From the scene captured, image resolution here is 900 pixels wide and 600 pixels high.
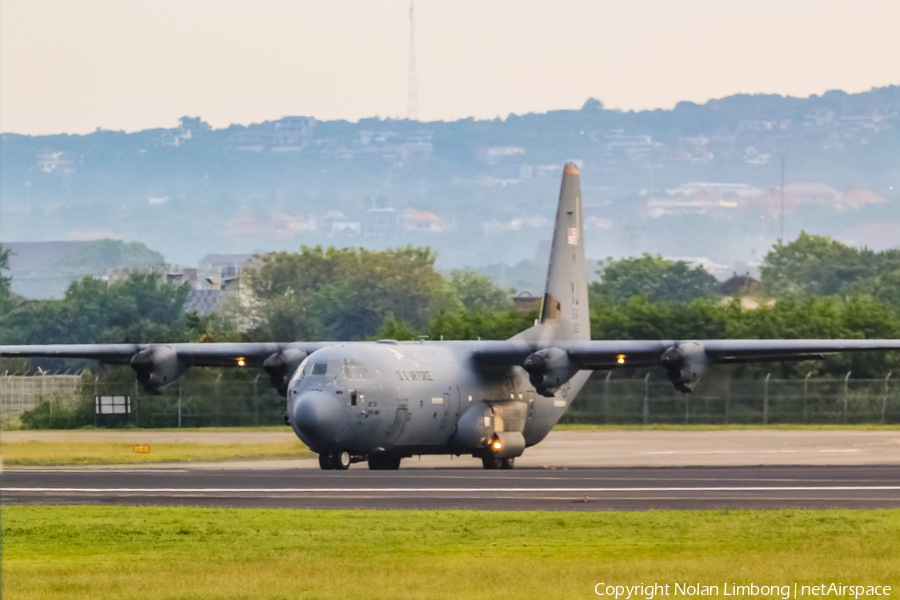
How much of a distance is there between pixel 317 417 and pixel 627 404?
26346mm

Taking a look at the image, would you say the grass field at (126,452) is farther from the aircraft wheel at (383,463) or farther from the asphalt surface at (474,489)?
the aircraft wheel at (383,463)

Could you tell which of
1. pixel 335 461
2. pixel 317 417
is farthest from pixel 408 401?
pixel 317 417

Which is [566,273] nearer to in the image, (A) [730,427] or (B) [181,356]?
(B) [181,356]

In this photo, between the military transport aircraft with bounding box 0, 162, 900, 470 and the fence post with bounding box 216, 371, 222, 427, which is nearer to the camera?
the military transport aircraft with bounding box 0, 162, 900, 470

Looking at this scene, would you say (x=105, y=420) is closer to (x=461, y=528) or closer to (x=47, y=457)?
(x=47, y=457)

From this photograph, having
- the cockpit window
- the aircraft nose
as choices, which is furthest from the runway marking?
the cockpit window

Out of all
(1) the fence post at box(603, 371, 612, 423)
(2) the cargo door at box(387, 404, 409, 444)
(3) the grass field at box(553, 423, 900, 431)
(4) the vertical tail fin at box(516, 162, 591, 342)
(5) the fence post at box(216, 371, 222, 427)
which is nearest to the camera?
(2) the cargo door at box(387, 404, 409, 444)

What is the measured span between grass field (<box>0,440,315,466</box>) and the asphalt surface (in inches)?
258

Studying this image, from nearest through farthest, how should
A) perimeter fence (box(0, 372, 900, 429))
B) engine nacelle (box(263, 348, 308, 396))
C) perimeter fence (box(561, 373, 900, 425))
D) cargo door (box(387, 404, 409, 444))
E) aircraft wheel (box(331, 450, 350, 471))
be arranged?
aircraft wheel (box(331, 450, 350, 471)), cargo door (box(387, 404, 409, 444)), engine nacelle (box(263, 348, 308, 396)), perimeter fence (box(0, 372, 900, 429)), perimeter fence (box(561, 373, 900, 425))

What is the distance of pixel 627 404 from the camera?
5488 cm

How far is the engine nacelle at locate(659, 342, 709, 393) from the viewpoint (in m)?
33.1

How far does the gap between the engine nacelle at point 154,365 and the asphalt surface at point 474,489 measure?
4554 mm

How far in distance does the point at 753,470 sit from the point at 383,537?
1686 cm

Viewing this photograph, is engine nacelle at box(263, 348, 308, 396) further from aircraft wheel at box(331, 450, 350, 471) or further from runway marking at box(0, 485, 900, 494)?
runway marking at box(0, 485, 900, 494)
